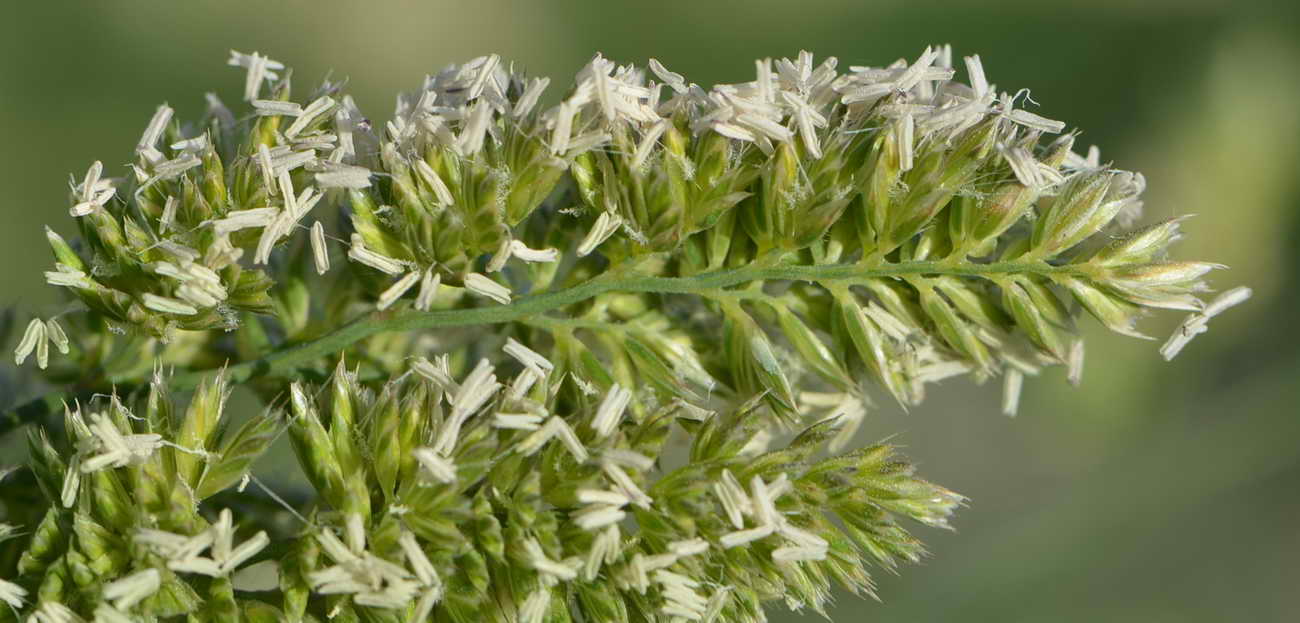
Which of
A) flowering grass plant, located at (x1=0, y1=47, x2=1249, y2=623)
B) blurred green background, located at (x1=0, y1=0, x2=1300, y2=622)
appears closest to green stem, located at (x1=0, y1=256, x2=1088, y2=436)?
flowering grass plant, located at (x1=0, y1=47, x2=1249, y2=623)

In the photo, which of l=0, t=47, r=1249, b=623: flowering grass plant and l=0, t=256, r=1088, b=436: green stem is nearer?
l=0, t=47, r=1249, b=623: flowering grass plant

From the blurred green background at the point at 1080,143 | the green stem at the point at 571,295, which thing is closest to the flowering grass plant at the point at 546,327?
the green stem at the point at 571,295

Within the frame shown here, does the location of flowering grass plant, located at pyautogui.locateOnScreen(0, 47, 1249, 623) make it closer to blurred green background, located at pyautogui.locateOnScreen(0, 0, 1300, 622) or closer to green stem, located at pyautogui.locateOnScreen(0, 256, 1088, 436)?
green stem, located at pyautogui.locateOnScreen(0, 256, 1088, 436)

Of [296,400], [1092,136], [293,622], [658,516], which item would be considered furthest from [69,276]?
[1092,136]

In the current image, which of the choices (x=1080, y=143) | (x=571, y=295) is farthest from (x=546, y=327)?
(x=1080, y=143)

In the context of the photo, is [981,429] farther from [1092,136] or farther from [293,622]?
[293,622]

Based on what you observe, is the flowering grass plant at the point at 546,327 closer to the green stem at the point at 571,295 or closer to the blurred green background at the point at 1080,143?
the green stem at the point at 571,295

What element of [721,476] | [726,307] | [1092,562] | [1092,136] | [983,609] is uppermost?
[1092,136]
